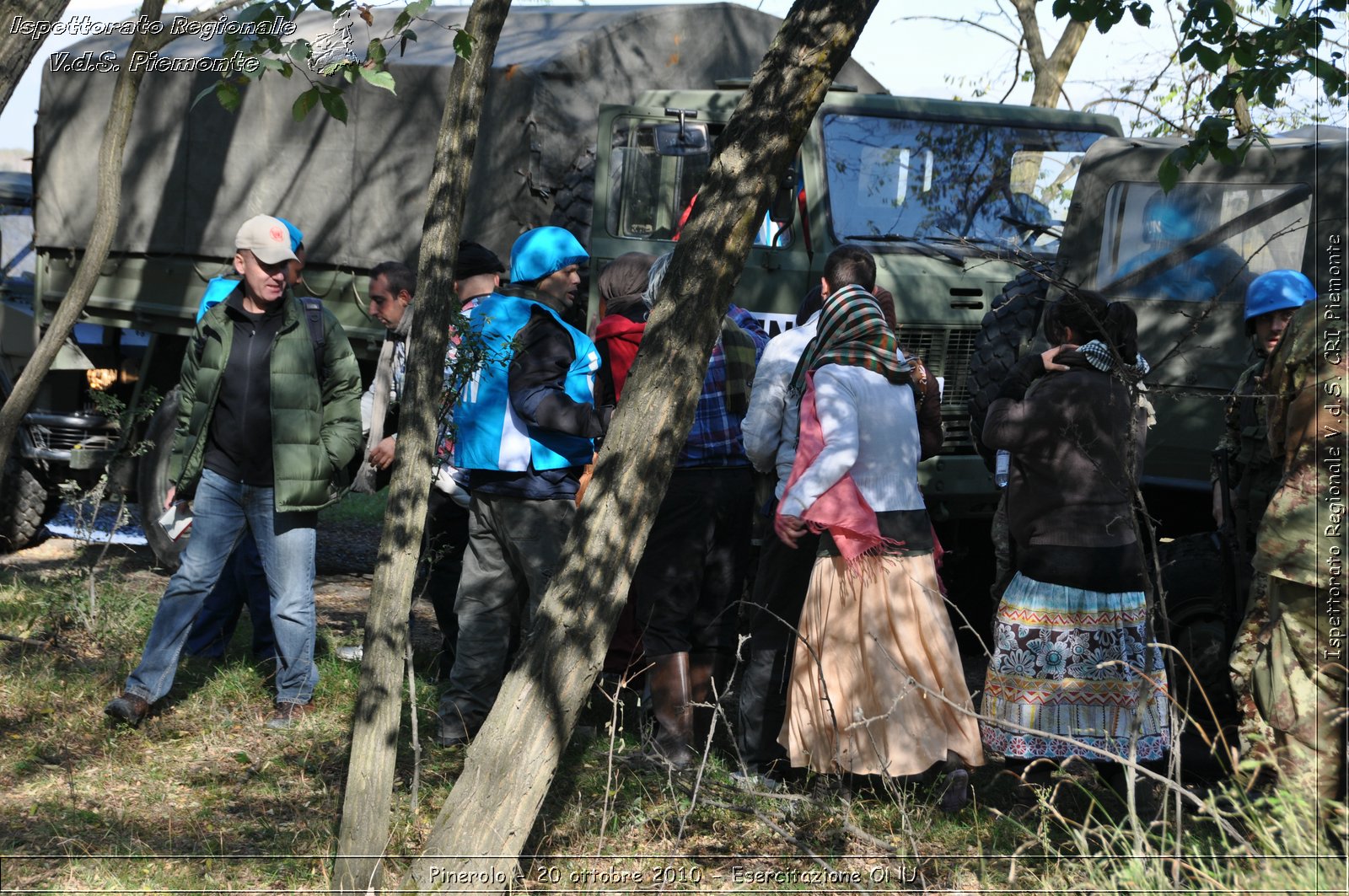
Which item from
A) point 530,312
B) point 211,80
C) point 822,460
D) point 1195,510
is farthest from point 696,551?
point 211,80

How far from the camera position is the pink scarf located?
453 centimetres

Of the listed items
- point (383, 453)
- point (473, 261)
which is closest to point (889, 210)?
point (473, 261)

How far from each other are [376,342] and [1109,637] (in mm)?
5212

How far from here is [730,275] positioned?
3652mm

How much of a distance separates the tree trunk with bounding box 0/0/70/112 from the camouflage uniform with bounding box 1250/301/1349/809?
3615 millimetres

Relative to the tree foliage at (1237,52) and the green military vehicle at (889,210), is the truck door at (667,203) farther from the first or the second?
the tree foliage at (1237,52)

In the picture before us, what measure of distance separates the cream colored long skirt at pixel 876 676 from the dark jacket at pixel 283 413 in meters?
1.99

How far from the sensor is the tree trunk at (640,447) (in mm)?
3586

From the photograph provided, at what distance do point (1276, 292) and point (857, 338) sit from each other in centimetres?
153

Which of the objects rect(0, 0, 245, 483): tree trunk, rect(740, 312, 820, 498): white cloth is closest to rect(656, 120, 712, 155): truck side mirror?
rect(0, 0, 245, 483): tree trunk

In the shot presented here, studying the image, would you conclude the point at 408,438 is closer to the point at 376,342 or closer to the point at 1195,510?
the point at 1195,510

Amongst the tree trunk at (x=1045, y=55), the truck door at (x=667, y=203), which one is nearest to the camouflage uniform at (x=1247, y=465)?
the truck door at (x=667, y=203)

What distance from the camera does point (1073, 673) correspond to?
14.9ft

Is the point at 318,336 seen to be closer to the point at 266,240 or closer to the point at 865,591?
the point at 266,240
